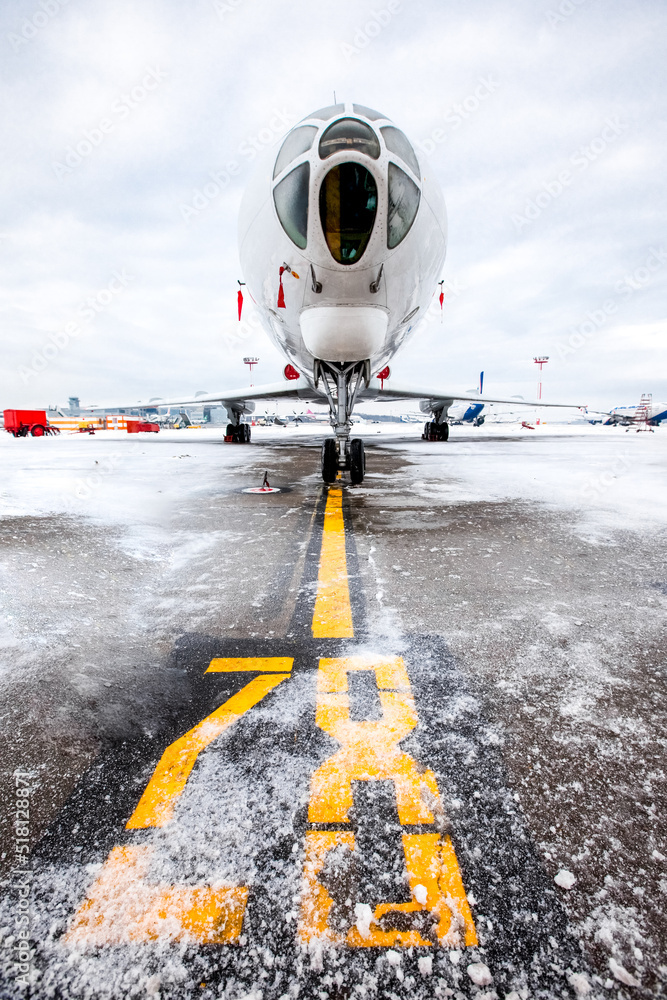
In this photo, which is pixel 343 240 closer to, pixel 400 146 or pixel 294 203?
pixel 294 203

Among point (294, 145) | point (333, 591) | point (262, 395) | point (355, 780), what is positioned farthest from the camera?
point (262, 395)

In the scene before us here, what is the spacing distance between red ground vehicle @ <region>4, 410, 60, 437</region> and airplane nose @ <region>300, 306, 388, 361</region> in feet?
98.0

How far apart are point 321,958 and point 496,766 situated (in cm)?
69

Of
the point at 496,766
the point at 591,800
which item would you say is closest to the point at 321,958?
the point at 496,766

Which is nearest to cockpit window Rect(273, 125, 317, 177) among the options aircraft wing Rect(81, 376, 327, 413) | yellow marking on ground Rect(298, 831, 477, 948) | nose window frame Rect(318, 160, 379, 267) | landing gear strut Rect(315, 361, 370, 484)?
nose window frame Rect(318, 160, 379, 267)

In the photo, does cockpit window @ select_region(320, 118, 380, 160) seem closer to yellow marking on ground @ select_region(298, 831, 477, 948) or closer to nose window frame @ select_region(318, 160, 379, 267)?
nose window frame @ select_region(318, 160, 379, 267)

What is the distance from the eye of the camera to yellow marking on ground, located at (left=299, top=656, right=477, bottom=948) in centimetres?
91

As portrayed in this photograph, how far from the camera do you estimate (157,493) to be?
652cm

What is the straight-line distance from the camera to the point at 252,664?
1929mm

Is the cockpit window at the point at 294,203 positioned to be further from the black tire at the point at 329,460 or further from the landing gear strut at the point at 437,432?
the landing gear strut at the point at 437,432

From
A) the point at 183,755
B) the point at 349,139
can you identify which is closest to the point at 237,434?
the point at 349,139

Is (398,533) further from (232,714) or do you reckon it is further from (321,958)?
(321,958)

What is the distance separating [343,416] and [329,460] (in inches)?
32.2

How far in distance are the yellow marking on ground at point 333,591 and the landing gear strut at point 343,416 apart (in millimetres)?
2700
